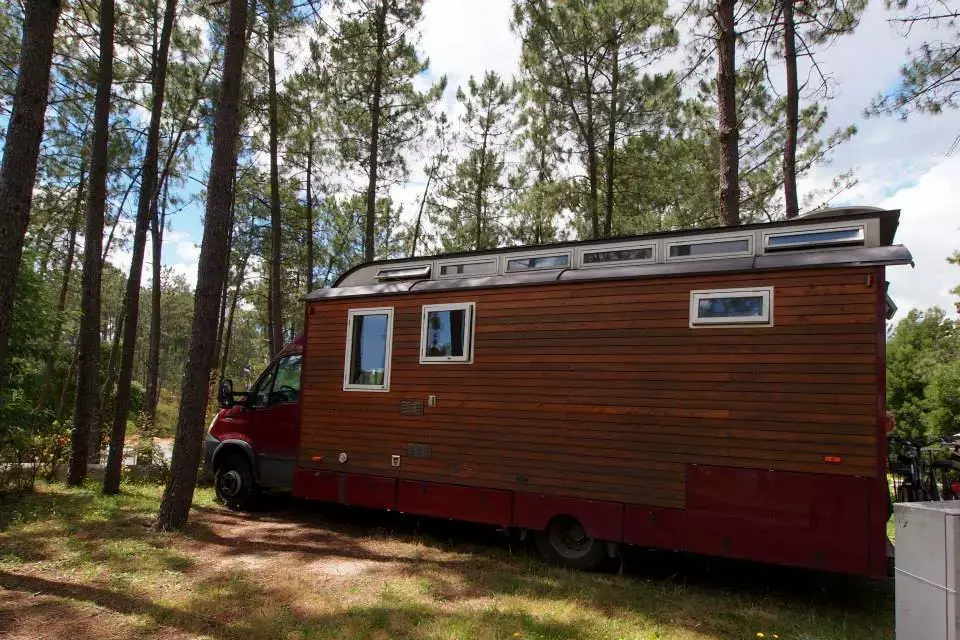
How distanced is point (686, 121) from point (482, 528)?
11088 millimetres

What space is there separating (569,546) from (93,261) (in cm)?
787

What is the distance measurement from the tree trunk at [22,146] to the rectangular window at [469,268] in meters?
3.93

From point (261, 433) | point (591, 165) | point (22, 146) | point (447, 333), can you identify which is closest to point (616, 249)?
point (447, 333)

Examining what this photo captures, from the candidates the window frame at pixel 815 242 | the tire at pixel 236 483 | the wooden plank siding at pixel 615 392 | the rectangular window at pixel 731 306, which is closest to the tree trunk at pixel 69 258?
the tire at pixel 236 483

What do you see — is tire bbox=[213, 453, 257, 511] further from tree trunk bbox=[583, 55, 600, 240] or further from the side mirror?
tree trunk bbox=[583, 55, 600, 240]

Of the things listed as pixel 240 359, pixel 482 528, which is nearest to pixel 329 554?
pixel 482 528

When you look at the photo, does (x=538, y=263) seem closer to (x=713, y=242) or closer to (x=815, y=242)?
(x=713, y=242)

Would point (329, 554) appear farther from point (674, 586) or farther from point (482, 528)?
point (674, 586)

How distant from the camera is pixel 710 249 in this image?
553 centimetres

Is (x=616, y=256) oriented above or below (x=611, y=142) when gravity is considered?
below

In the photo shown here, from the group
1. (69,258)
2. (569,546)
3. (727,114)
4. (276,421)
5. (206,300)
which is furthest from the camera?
(69,258)

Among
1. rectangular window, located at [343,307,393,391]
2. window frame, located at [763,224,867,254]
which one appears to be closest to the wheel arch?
rectangular window, located at [343,307,393,391]

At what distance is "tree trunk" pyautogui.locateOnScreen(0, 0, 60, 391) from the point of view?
495 cm

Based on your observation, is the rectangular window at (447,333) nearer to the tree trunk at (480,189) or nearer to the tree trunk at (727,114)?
the tree trunk at (727,114)
